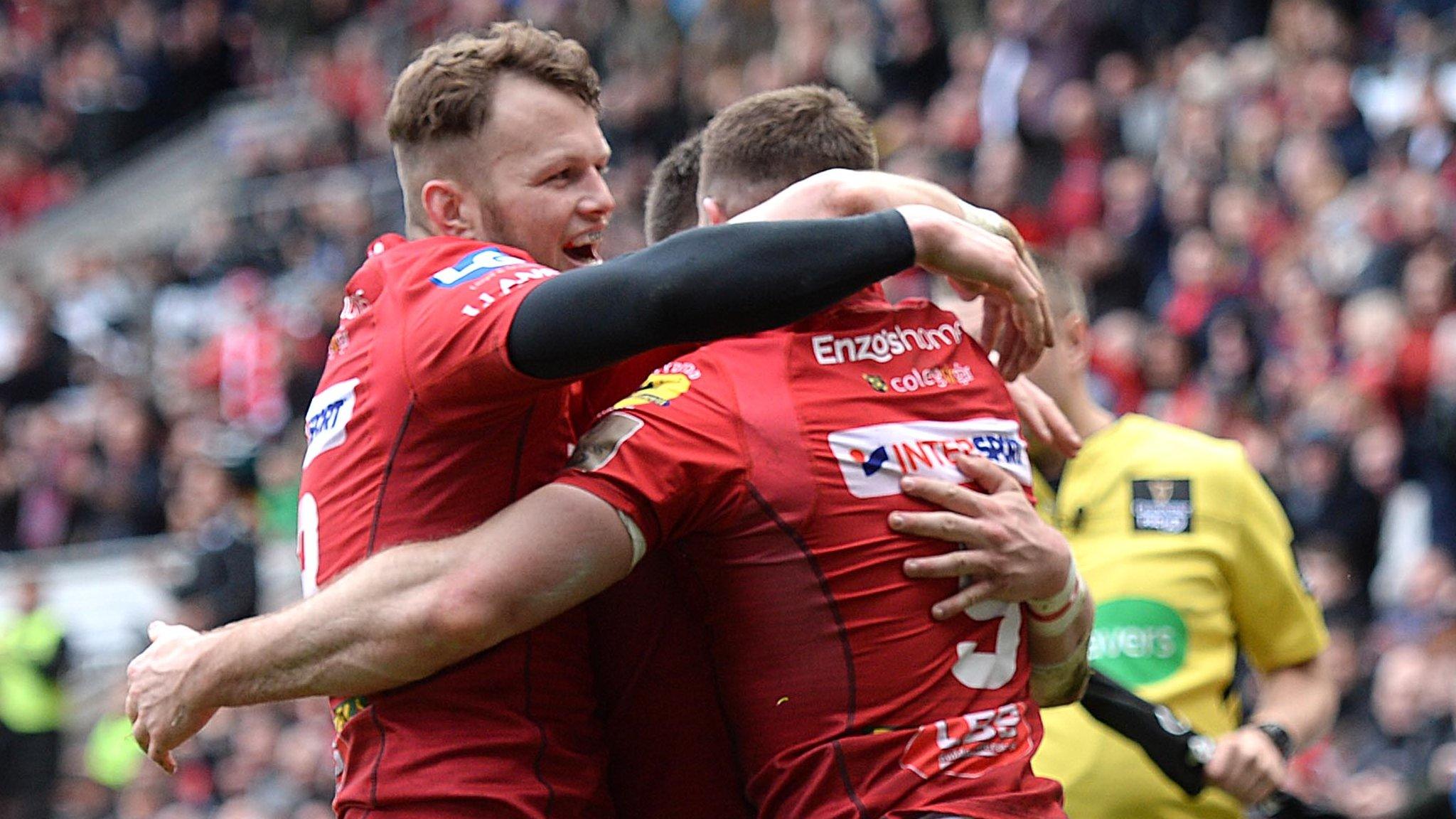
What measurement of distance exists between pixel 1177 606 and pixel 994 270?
1675 millimetres

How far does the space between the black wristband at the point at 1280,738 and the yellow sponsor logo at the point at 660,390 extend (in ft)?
6.08

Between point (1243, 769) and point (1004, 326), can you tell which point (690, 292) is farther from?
point (1243, 769)

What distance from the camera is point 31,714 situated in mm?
13102

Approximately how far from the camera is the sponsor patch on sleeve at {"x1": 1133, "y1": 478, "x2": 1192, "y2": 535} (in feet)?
15.5

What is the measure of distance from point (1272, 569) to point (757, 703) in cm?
197

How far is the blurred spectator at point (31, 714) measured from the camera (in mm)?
12984

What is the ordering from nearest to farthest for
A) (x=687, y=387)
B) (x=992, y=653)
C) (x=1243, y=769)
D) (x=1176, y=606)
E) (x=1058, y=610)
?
(x=687, y=387)
(x=992, y=653)
(x=1058, y=610)
(x=1243, y=769)
(x=1176, y=606)

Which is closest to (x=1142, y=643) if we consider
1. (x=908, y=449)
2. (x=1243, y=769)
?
(x=1243, y=769)

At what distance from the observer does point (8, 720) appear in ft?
43.1

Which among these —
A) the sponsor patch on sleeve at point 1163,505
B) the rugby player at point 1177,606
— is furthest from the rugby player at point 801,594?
the sponsor patch on sleeve at point 1163,505

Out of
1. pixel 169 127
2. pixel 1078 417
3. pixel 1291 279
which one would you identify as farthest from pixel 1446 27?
pixel 169 127

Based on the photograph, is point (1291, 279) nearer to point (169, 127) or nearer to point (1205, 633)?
point (1205, 633)

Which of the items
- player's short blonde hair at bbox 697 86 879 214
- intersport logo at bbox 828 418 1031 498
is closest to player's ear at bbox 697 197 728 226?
player's short blonde hair at bbox 697 86 879 214

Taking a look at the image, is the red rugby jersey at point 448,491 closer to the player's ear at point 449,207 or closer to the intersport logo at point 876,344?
the player's ear at point 449,207
